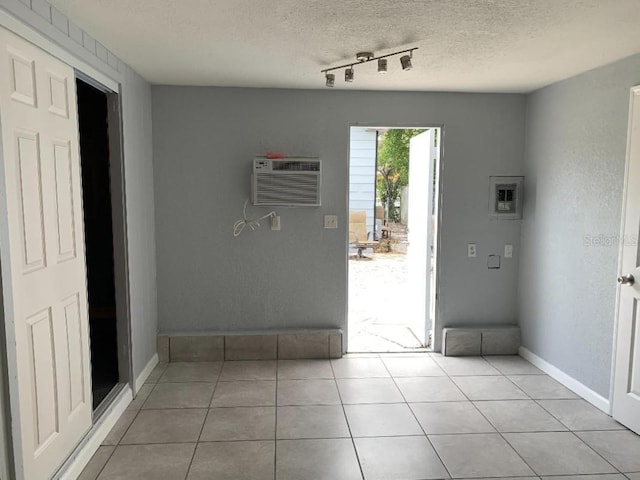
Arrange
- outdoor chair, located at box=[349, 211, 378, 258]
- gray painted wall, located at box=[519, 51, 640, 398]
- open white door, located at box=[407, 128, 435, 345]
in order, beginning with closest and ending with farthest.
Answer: gray painted wall, located at box=[519, 51, 640, 398], open white door, located at box=[407, 128, 435, 345], outdoor chair, located at box=[349, 211, 378, 258]

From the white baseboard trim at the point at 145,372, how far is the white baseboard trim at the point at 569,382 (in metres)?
3.09

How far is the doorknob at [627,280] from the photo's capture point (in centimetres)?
271

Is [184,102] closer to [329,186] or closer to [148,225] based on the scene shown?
[148,225]

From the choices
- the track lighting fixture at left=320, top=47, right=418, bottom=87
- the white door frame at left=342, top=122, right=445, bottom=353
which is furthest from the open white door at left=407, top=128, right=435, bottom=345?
the track lighting fixture at left=320, top=47, right=418, bottom=87

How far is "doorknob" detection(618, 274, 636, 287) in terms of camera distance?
106 inches

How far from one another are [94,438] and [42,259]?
3.61 feet

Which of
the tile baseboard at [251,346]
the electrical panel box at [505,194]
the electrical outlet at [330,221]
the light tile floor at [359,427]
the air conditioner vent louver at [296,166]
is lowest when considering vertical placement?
Result: the light tile floor at [359,427]

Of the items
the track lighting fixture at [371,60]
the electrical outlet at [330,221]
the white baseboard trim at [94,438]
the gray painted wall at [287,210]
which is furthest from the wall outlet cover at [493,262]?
the white baseboard trim at [94,438]

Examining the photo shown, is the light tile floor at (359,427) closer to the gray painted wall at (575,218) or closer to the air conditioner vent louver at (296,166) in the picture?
the gray painted wall at (575,218)

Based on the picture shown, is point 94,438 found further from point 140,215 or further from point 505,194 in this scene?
point 505,194

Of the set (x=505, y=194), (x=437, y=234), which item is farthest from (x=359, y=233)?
(x=505, y=194)

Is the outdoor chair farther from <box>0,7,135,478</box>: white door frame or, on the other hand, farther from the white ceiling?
<box>0,7,135,478</box>: white door frame

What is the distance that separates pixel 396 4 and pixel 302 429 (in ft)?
7.62

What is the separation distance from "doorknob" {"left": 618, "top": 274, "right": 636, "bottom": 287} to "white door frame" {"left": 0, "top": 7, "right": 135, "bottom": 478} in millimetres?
3095
